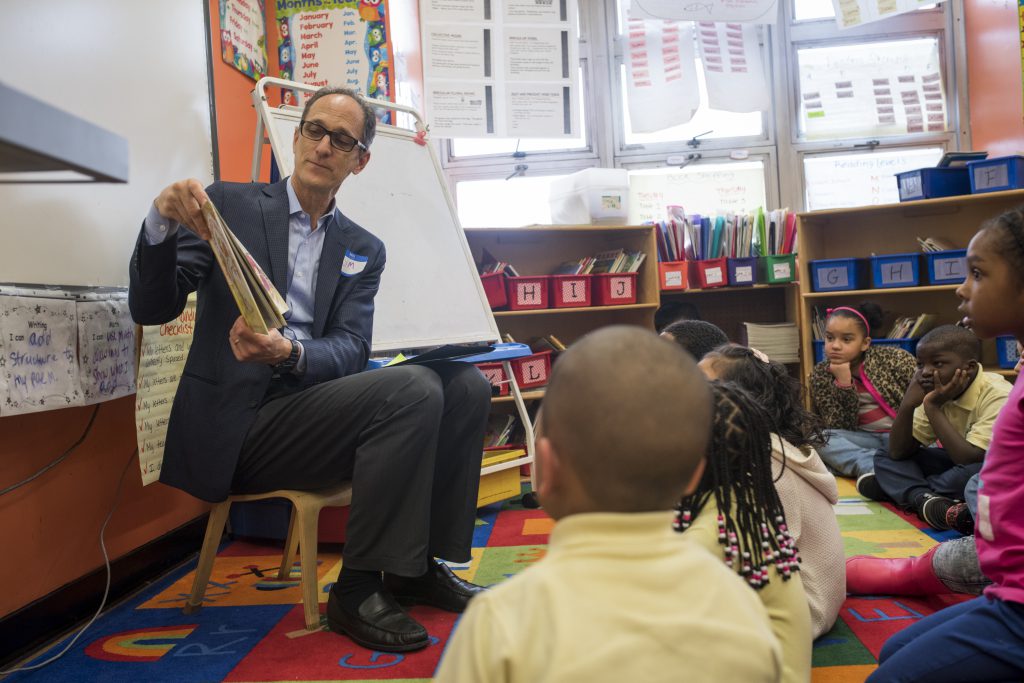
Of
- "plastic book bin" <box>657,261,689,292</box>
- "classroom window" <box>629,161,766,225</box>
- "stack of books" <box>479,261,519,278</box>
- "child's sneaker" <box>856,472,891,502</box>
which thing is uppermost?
"classroom window" <box>629,161,766,225</box>

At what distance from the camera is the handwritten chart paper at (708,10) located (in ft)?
13.6

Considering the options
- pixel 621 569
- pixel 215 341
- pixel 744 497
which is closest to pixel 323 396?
pixel 215 341

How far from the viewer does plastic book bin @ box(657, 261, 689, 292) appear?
12.8 ft

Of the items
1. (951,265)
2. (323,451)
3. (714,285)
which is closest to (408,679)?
(323,451)

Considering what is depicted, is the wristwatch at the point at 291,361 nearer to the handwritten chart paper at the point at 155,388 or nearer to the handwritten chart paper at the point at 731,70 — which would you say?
the handwritten chart paper at the point at 155,388

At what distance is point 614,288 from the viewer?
152 inches

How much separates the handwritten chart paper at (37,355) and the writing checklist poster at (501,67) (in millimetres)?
2669

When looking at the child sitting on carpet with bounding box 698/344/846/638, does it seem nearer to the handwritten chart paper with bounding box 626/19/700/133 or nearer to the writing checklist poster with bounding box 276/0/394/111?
the writing checklist poster with bounding box 276/0/394/111

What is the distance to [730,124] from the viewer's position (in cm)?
452

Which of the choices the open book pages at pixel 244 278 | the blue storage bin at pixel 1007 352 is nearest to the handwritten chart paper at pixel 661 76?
the blue storage bin at pixel 1007 352

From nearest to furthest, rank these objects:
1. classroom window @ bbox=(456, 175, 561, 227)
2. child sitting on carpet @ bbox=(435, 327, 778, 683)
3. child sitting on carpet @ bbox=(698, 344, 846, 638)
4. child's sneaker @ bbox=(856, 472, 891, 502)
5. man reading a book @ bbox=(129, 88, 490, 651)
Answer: child sitting on carpet @ bbox=(435, 327, 778, 683), child sitting on carpet @ bbox=(698, 344, 846, 638), man reading a book @ bbox=(129, 88, 490, 651), child's sneaker @ bbox=(856, 472, 891, 502), classroom window @ bbox=(456, 175, 561, 227)

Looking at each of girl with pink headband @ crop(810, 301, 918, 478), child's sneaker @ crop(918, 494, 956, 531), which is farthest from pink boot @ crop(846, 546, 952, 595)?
girl with pink headband @ crop(810, 301, 918, 478)

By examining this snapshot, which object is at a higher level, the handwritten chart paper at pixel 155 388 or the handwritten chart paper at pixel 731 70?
the handwritten chart paper at pixel 731 70

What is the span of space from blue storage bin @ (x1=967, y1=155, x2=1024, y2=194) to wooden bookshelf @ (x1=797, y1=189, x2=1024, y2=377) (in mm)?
69
